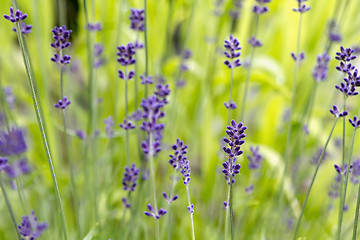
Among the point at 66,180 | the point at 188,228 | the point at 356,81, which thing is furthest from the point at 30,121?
the point at 356,81

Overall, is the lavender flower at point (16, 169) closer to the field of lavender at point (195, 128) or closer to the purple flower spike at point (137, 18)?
the field of lavender at point (195, 128)

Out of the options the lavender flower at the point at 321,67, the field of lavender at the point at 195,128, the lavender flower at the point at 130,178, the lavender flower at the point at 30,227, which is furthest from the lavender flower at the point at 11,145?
the lavender flower at the point at 321,67

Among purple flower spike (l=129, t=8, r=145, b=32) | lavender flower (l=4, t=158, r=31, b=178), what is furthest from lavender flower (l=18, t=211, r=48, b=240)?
purple flower spike (l=129, t=8, r=145, b=32)

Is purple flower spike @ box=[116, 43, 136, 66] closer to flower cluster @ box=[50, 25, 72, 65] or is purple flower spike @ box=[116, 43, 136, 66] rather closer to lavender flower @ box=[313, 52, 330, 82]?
flower cluster @ box=[50, 25, 72, 65]

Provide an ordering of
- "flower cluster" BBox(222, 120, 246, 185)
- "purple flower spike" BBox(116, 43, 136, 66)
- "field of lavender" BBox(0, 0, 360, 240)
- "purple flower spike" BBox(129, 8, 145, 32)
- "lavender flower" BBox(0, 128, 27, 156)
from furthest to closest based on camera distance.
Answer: "field of lavender" BBox(0, 0, 360, 240) → "lavender flower" BBox(0, 128, 27, 156) → "purple flower spike" BBox(129, 8, 145, 32) → "purple flower spike" BBox(116, 43, 136, 66) → "flower cluster" BBox(222, 120, 246, 185)

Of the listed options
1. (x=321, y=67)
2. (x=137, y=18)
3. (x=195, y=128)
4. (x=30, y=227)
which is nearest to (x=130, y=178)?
(x=30, y=227)
